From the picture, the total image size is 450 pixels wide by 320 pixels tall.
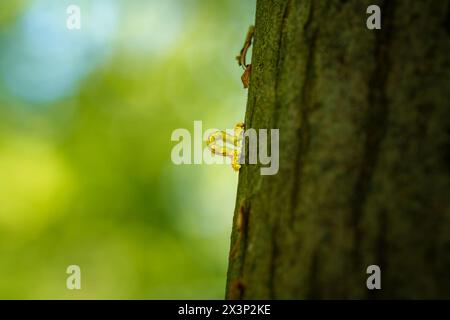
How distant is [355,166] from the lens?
995 millimetres

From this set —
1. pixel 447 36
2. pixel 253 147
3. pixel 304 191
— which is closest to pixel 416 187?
pixel 304 191

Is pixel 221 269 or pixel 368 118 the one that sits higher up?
pixel 368 118

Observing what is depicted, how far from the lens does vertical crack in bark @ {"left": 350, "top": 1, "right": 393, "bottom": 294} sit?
0.95m

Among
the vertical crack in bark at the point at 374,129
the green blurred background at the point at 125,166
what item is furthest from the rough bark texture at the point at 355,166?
the green blurred background at the point at 125,166

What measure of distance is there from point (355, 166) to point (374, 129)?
3.9 inches

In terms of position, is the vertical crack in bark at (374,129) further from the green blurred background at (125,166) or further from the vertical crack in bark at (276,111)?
the green blurred background at (125,166)

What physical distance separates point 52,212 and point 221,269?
117 inches

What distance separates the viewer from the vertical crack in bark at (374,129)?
0.95m

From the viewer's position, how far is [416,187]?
93 cm

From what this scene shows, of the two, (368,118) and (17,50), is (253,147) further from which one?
(17,50)

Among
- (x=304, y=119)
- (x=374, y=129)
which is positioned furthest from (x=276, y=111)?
(x=374, y=129)

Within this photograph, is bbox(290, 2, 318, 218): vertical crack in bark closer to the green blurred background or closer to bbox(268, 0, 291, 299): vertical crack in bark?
bbox(268, 0, 291, 299): vertical crack in bark

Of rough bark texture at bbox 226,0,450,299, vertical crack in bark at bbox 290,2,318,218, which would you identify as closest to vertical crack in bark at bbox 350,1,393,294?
rough bark texture at bbox 226,0,450,299

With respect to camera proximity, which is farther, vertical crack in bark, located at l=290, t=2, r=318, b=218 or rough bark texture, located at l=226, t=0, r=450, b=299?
vertical crack in bark, located at l=290, t=2, r=318, b=218
